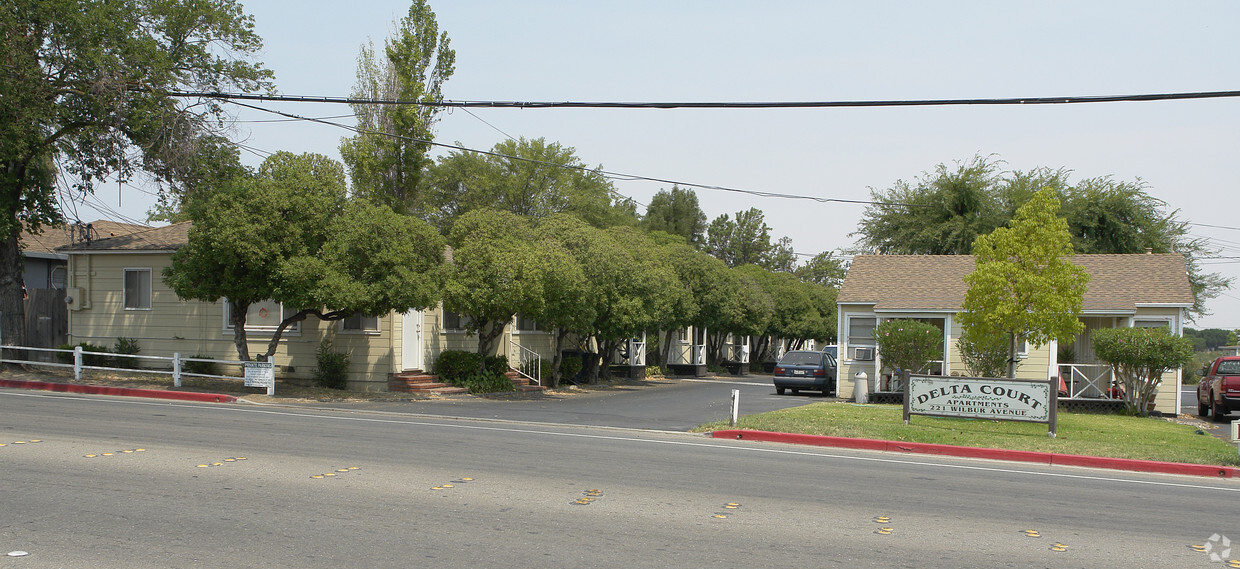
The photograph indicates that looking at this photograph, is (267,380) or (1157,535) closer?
(1157,535)

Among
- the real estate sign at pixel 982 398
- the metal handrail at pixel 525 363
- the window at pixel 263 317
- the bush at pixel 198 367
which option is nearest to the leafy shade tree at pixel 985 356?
the real estate sign at pixel 982 398

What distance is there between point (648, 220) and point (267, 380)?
61790 mm

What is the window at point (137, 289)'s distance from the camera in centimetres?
2661

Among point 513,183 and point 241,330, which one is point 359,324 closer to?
point 241,330

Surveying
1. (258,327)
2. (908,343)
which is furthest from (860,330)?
(258,327)

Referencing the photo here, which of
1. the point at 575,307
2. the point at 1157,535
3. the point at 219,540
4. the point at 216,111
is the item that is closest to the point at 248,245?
the point at 216,111

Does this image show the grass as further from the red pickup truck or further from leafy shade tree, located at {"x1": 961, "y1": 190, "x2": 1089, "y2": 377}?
the red pickup truck

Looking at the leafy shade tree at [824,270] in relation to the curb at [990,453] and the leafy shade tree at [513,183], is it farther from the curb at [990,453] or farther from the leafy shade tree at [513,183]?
the curb at [990,453]

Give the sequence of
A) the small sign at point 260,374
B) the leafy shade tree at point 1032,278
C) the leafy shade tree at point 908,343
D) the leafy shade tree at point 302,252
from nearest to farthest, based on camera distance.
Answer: the leafy shade tree at point 302,252 → the leafy shade tree at point 1032,278 → the small sign at point 260,374 → the leafy shade tree at point 908,343

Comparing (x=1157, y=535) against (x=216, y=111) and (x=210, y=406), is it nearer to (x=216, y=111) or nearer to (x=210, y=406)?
(x=210, y=406)

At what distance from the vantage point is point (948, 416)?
709 inches

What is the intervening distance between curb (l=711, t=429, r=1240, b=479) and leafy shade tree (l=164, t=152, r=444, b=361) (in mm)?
8810

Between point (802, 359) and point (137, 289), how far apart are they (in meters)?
20.7

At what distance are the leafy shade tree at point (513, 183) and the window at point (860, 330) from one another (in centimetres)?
2760
